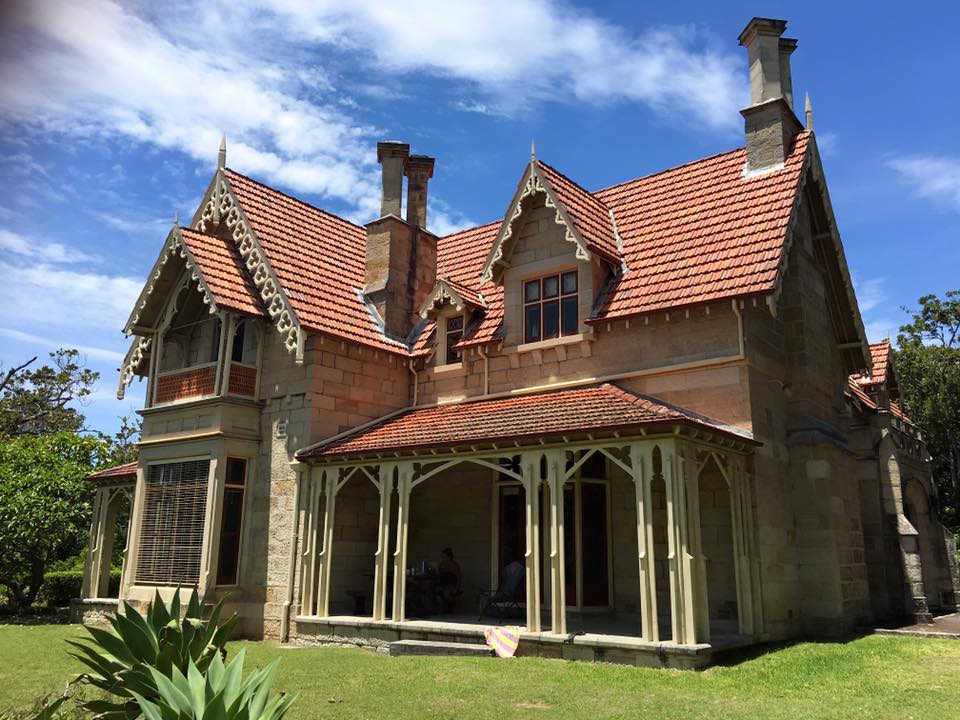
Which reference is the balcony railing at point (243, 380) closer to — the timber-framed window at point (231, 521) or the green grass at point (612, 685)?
the timber-framed window at point (231, 521)

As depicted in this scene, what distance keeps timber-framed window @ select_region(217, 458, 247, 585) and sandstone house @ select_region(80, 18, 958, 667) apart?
85mm

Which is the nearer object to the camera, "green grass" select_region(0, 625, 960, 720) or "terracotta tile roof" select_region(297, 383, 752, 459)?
"green grass" select_region(0, 625, 960, 720)

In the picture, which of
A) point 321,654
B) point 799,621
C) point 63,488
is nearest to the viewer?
point 321,654

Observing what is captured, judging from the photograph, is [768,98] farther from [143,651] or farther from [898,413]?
[143,651]

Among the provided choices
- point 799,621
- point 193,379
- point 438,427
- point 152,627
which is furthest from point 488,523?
point 152,627

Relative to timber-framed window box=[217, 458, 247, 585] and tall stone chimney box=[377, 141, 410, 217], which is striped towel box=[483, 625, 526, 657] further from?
tall stone chimney box=[377, 141, 410, 217]

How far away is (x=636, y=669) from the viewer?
1092 centimetres

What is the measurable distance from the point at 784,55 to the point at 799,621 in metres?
11.7

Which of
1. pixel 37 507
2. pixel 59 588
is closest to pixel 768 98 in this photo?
pixel 37 507

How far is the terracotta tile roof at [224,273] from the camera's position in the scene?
685 inches

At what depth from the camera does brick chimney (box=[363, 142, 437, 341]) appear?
19625 millimetres

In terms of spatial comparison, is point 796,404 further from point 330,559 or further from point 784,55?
point 330,559

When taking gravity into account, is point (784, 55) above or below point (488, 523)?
above

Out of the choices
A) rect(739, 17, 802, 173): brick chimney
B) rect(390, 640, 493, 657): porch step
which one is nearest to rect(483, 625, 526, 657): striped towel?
rect(390, 640, 493, 657): porch step
